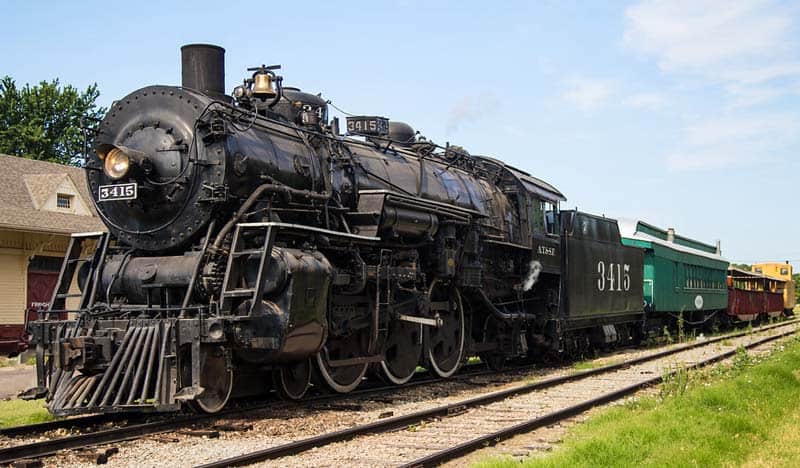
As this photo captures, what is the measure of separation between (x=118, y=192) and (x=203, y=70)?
1973 millimetres

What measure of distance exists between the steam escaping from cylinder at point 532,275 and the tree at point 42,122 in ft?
102

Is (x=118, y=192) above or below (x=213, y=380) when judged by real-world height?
above

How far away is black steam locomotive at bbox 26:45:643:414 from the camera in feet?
27.1

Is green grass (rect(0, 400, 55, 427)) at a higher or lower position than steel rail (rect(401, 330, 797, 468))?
lower

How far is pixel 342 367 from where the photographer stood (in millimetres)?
10555

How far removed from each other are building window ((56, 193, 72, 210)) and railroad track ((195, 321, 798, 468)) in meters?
16.6

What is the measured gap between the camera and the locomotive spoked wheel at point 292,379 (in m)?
9.73

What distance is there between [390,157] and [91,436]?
20.1 ft

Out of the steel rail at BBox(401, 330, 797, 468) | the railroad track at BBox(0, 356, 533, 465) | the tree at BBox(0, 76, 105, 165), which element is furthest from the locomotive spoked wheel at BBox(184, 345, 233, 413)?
the tree at BBox(0, 76, 105, 165)

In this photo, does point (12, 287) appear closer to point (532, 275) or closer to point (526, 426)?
point (532, 275)

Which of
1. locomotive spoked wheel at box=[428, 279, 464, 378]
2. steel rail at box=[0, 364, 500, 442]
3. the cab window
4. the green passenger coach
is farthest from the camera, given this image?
the green passenger coach

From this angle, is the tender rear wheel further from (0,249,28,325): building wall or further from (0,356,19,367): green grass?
(0,249,28,325): building wall

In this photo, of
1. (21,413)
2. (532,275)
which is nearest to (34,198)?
(21,413)

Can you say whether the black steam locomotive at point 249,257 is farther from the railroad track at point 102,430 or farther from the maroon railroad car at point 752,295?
the maroon railroad car at point 752,295
